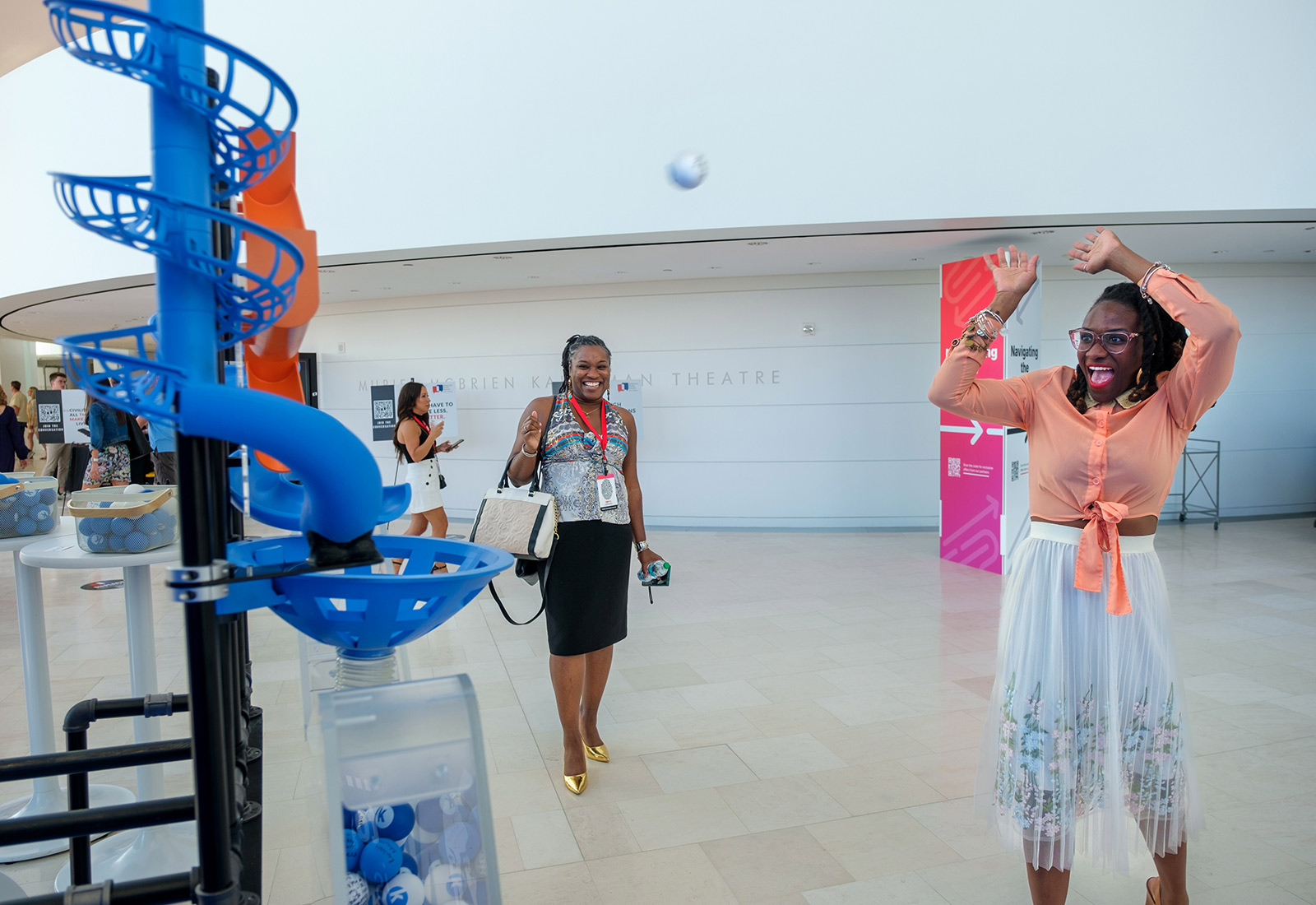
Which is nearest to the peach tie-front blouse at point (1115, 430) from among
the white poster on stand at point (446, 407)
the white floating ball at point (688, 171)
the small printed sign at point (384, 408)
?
the white floating ball at point (688, 171)

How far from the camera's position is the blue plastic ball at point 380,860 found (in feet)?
3.18

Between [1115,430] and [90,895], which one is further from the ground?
[1115,430]

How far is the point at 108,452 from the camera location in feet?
24.9

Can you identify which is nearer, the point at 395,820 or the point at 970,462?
the point at 395,820

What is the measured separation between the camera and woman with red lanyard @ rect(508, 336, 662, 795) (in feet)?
10.4

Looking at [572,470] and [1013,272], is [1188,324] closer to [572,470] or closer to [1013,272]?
[1013,272]

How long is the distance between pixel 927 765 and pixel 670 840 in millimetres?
1208

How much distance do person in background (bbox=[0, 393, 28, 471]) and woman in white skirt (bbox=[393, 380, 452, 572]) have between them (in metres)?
6.74

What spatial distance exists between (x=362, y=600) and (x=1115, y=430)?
1.91 metres

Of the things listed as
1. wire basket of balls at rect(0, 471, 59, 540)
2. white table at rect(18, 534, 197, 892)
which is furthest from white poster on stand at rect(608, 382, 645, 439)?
white table at rect(18, 534, 197, 892)

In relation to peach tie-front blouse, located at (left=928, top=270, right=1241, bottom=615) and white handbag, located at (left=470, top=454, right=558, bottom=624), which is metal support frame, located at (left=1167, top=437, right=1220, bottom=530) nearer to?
peach tie-front blouse, located at (left=928, top=270, right=1241, bottom=615)

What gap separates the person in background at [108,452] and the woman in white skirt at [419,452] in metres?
2.98

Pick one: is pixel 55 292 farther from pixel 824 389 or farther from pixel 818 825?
pixel 818 825

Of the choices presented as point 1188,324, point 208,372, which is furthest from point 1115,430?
point 208,372
